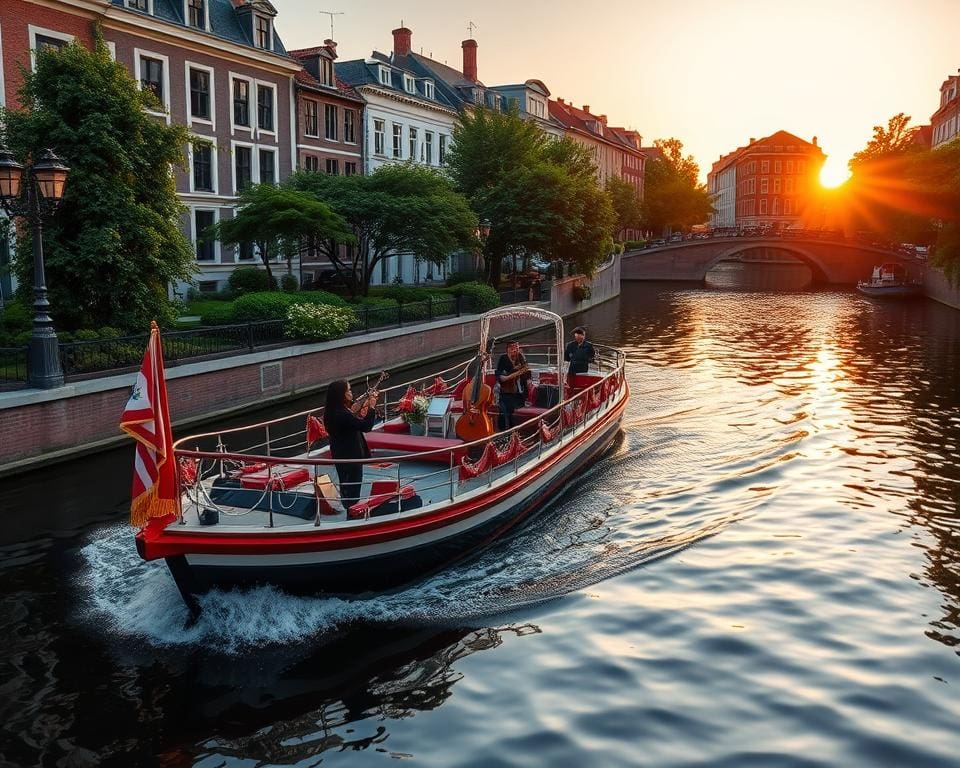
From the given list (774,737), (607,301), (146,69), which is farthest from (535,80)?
(774,737)

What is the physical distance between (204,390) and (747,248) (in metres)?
63.0

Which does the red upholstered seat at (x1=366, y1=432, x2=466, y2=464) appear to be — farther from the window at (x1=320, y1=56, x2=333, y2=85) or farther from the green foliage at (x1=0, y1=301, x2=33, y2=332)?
the window at (x1=320, y1=56, x2=333, y2=85)

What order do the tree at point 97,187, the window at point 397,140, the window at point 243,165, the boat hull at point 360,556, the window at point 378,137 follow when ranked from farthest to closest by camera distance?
the window at point 397,140, the window at point 378,137, the window at point 243,165, the tree at point 97,187, the boat hull at point 360,556

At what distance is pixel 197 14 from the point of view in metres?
35.4

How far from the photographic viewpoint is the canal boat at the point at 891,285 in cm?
5759

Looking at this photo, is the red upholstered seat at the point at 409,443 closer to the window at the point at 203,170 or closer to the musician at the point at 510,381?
the musician at the point at 510,381

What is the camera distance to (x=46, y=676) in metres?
8.62

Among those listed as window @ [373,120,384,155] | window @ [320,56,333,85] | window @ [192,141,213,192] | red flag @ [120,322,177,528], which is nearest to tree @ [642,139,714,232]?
window @ [373,120,384,155]

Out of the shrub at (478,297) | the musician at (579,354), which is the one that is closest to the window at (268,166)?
the shrub at (478,297)

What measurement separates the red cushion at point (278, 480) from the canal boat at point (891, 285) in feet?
180

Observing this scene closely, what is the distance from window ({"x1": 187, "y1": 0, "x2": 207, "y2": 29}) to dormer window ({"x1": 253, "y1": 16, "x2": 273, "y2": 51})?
2.93m

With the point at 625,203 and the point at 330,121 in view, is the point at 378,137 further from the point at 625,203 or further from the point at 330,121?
the point at 625,203

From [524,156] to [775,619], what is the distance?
35.9 metres

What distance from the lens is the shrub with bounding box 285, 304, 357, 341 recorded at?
2281cm
